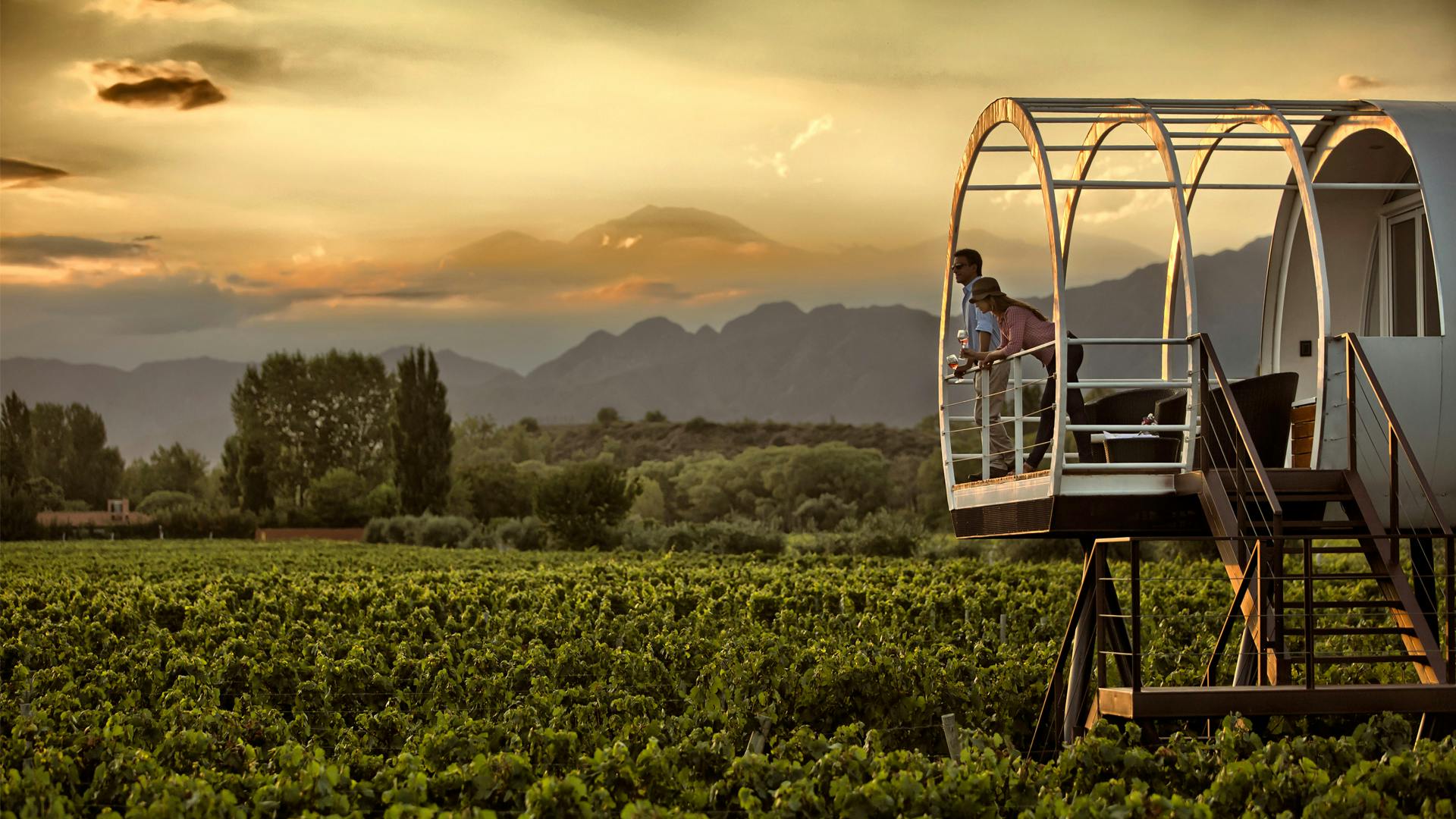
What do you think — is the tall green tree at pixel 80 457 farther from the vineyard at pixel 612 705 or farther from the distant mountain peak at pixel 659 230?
the vineyard at pixel 612 705

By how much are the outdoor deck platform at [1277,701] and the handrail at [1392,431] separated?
971mm

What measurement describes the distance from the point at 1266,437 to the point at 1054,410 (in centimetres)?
156

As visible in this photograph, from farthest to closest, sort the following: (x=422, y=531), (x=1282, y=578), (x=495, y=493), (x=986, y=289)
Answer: (x=495, y=493)
(x=422, y=531)
(x=986, y=289)
(x=1282, y=578)

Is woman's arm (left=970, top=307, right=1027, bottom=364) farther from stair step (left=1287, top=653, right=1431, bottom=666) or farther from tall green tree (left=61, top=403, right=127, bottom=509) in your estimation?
tall green tree (left=61, top=403, right=127, bottom=509)

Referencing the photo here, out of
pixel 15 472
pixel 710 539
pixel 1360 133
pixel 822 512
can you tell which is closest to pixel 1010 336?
pixel 1360 133

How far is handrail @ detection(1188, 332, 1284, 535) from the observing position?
8.57m

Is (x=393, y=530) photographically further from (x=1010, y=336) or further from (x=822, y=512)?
(x=1010, y=336)

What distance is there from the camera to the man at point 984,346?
1106 centimetres

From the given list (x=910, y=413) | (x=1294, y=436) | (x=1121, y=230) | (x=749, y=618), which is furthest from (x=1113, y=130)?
(x=910, y=413)

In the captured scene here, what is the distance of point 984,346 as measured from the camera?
11266mm

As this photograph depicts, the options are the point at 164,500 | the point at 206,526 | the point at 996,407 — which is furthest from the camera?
the point at 164,500

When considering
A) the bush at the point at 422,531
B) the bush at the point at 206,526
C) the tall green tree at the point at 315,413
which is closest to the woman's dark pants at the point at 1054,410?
the bush at the point at 422,531

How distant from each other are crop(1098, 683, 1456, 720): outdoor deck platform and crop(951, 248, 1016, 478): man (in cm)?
287

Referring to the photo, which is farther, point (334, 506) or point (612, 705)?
point (334, 506)
